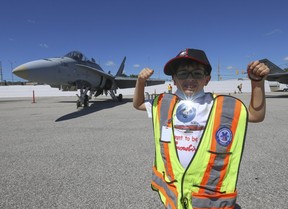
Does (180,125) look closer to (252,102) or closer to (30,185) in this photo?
(252,102)

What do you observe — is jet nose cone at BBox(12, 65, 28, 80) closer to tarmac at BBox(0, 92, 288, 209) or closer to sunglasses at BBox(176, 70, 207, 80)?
tarmac at BBox(0, 92, 288, 209)

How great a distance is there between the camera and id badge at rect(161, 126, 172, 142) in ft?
5.16

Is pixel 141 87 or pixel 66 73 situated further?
pixel 66 73

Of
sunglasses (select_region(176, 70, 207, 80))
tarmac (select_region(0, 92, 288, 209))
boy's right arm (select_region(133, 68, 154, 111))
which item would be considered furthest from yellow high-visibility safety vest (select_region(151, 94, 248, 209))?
tarmac (select_region(0, 92, 288, 209))

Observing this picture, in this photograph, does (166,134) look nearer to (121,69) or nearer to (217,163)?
(217,163)

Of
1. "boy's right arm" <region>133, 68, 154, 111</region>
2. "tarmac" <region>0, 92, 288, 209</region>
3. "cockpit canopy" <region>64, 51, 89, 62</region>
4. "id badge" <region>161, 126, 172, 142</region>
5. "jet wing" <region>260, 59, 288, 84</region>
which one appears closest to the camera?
"id badge" <region>161, 126, 172, 142</region>

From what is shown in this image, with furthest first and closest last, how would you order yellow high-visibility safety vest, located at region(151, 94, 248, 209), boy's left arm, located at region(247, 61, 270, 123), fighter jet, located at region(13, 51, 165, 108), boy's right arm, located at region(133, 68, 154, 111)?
1. fighter jet, located at region(13, 51, 165, 108)
2. boy's right arm, located at region(133, 68, 154, 111)
3. yellow high-visibility safety vest, located at region(151, 94, 248, 209)
4. boy's left arm, located at region(247, 61, 270, 123)

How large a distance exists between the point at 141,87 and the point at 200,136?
2.08 feet

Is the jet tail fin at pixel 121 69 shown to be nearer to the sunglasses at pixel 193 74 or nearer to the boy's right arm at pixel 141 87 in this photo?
the boy's right arm at pixel 141 87

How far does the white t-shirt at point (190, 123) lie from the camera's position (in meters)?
1.49

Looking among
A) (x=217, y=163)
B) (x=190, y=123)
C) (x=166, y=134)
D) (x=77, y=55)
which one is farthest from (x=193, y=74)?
(x=77, y=55)

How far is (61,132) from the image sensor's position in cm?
644

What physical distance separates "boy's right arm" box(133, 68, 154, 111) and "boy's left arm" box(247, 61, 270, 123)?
0.72m

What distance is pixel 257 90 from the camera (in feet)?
4.76
